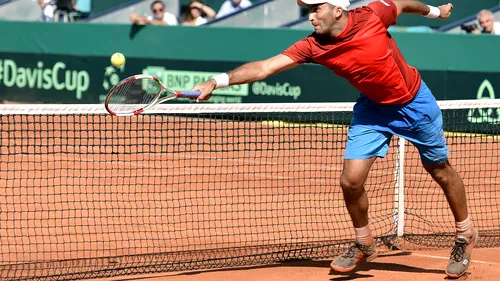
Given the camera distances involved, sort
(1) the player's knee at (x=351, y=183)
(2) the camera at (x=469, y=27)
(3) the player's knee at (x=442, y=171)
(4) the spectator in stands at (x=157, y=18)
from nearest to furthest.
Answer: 1. (1) the player's knee at (x=351, y=183)
2. (3) the player's knee at (x=442, y=171)
3. (2) the camera at (x=469, y=27)
4. (4) the spectator in stands at (x=157, y=18)

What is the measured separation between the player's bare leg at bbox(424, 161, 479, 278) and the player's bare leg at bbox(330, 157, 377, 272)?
1.54 ft

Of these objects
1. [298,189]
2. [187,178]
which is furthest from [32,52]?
[298,189]

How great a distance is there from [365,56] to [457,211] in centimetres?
129

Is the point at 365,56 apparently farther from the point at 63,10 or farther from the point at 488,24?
the point at 63,10

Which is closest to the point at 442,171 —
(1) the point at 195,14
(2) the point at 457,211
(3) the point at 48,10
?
(2) the point at 457,211

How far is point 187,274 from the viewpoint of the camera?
625 cm

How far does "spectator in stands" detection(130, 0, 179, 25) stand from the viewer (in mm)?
15509

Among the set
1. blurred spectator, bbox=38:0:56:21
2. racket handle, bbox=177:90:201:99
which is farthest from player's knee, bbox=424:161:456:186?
blurred spectator, bbox=38:0:56:21

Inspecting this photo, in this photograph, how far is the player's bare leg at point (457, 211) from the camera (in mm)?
5977

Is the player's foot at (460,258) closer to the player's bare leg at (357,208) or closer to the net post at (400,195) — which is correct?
the player's bare leg at (357,208)

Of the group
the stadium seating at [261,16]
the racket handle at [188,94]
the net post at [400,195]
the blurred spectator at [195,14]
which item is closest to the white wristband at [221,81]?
the racket handle at [188,94]

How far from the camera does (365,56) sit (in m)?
5.57

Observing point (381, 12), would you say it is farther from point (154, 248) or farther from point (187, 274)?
point (154, 248)

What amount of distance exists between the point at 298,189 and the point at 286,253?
2680 millimetres
